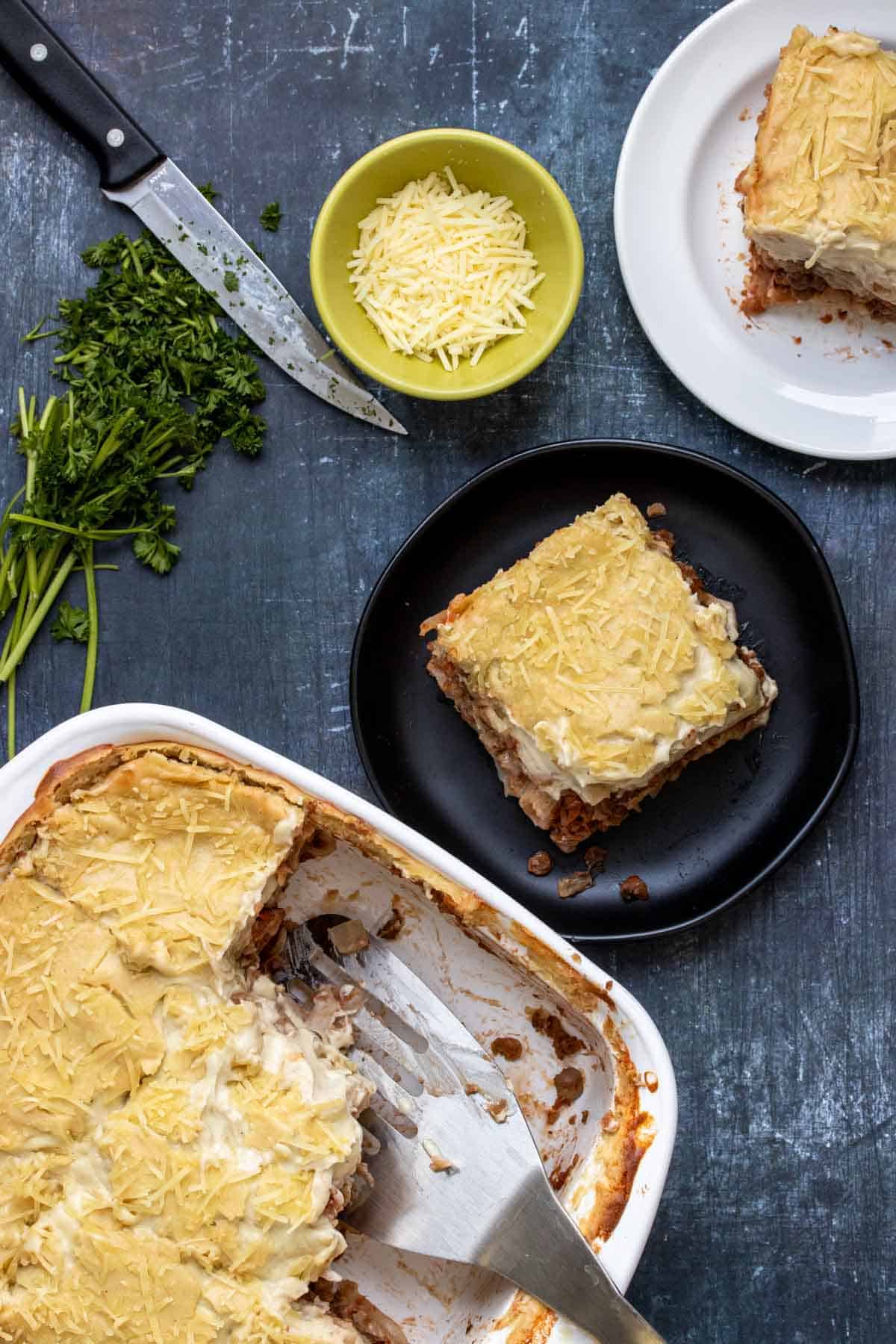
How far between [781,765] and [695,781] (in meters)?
0.21

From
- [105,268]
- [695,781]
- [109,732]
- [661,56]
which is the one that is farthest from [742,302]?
[109,732]

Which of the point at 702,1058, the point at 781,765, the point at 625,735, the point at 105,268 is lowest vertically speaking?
the point at 702,1058

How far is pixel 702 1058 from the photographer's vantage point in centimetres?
272

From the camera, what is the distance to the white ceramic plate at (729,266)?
262cm

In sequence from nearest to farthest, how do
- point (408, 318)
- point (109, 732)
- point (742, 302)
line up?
point (109, 732) → point (408, 318) → point (742, 302)

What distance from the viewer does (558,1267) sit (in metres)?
2.24

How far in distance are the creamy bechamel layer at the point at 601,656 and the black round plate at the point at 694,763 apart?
0.49ft

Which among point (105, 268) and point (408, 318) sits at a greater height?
point (105, 268)

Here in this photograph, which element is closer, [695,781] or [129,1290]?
[129,1290]

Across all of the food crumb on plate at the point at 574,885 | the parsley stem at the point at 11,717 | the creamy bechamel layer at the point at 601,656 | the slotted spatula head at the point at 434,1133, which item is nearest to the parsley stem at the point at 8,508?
the parsley stem at the point at 11,717

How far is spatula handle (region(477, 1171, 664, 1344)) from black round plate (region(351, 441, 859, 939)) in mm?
603

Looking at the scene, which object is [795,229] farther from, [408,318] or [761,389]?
[408,318]

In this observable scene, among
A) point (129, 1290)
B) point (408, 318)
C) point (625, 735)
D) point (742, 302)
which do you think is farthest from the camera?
point (742, 302)

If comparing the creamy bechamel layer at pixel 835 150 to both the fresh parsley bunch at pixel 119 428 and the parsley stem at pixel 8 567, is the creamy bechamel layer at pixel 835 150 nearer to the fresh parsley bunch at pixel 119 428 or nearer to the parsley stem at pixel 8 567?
the fresh parsley bunch at pixel 119 428
